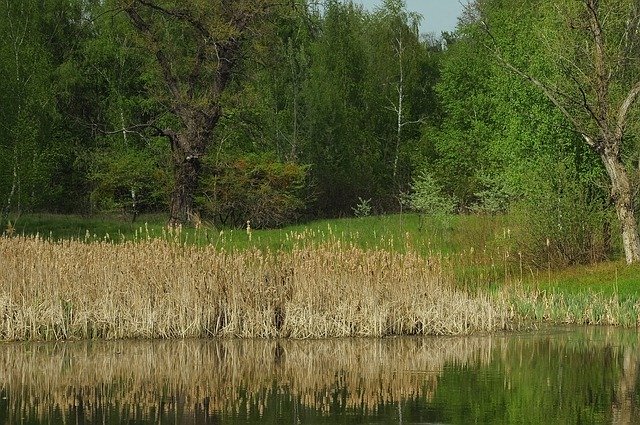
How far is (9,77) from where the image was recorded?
135 feet

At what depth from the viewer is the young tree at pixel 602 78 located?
1166 inches

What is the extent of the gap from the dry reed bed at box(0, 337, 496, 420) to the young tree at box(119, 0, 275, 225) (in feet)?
70.4

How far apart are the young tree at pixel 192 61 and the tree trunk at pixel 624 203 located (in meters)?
14.3

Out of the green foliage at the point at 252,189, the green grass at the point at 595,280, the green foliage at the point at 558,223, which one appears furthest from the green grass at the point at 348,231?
the green grass at the point at 595,280

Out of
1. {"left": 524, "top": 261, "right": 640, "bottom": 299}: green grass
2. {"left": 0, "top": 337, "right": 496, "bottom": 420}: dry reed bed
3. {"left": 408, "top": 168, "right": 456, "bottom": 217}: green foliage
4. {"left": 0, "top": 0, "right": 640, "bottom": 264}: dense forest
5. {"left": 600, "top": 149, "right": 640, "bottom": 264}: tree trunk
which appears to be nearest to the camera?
{"left": 0, "top": 337, "right": 496, "bottom": 420}: dry reed bed

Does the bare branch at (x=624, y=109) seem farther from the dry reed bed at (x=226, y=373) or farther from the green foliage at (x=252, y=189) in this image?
the green foliage at (x=252, y=189)

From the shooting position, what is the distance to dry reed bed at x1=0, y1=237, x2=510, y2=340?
62.9 feet

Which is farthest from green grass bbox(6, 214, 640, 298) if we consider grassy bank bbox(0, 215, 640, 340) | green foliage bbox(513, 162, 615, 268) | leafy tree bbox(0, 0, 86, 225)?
leafy tree bbox(0, 0, 86, 225)

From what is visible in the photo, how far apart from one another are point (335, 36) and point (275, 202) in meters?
15.9

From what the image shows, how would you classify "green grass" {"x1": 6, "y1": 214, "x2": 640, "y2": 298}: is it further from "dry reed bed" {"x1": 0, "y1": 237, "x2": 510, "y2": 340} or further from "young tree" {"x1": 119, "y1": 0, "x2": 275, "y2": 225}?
"young tree" {"x1": 119, "y1": 0, "x2": 275, "y2": 225}

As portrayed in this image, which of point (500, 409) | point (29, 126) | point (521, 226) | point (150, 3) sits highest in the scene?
point (150, 3)

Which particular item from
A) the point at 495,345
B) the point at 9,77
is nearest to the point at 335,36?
the point at 9,77

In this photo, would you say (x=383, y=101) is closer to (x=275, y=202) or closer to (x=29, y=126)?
(x=275, y=202)

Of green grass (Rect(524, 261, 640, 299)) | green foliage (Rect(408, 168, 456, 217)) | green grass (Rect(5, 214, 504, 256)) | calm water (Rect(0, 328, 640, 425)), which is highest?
green foliage (Rect(408, 168, 456, 217))
